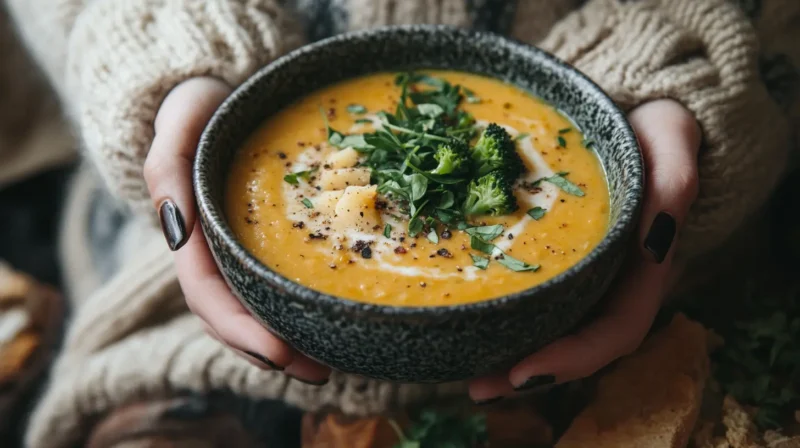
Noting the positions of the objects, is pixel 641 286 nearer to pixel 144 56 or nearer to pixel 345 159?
pixel 345 159

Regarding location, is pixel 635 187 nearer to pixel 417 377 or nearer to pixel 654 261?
pixel 654 261

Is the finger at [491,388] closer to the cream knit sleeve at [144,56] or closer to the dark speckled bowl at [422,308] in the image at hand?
the dark speckled bowl at [422,308]

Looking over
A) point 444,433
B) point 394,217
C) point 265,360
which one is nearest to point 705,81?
point 394,217

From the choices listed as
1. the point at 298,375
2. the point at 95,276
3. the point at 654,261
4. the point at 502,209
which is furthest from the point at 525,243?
the point at 95,276

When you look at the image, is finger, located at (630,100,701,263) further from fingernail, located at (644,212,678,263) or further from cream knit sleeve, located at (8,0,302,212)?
cream knit sleeve, located at (8,0,302,212)

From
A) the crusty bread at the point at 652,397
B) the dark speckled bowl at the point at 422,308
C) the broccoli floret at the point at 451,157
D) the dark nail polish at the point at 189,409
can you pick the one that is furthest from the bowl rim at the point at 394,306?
the dark nail polish at the point at 189,409

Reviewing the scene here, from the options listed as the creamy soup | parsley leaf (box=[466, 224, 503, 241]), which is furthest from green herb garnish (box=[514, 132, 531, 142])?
parsley leaf (box=[466, 224, 503, 241])
